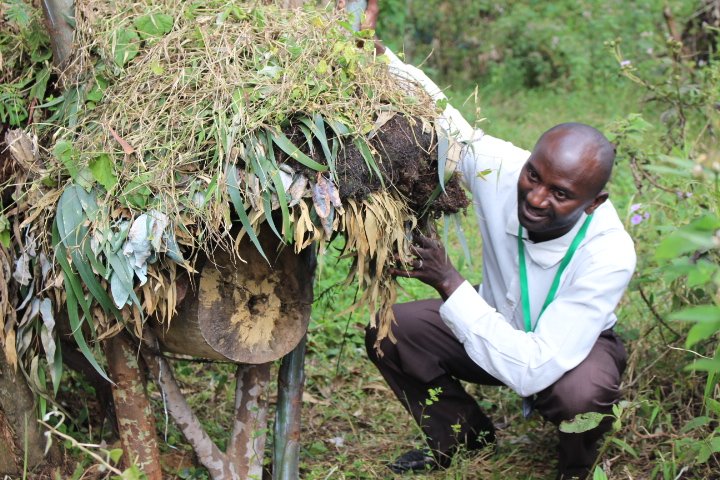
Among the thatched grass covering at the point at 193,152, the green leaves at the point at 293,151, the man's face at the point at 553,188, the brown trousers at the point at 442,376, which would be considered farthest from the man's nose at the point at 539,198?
the green leaves at the point at 293,151

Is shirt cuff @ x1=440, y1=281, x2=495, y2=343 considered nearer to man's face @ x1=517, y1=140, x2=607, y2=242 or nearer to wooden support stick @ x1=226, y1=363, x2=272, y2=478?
man's face @ x1=517, y1=140, x2=607, y2=242

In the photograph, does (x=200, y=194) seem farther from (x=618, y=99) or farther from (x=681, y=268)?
(x=618, y=99)

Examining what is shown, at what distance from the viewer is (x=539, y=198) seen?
9.60 feet

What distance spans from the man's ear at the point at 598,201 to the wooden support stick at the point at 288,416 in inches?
43.3

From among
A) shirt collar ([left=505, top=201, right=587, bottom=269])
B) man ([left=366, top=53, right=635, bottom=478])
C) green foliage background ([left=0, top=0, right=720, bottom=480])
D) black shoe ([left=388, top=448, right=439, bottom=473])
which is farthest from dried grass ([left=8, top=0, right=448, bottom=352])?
black shoe ([left=388, top=448, right=439, bottom=473])

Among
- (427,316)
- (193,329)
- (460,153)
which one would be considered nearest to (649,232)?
(427,316)

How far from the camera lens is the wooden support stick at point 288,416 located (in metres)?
3.04

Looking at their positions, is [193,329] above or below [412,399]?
above

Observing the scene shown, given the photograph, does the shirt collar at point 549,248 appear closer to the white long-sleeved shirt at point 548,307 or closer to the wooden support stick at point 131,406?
the white long-sleeved shirt at point 548,307

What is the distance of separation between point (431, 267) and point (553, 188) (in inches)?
19.1

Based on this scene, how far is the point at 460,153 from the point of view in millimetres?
2697

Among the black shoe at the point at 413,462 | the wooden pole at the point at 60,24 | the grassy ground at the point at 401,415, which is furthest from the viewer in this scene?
the black shoe at the point at 413,462

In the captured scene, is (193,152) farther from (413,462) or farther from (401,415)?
(401,415)

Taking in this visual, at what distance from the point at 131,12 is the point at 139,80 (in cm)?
30
